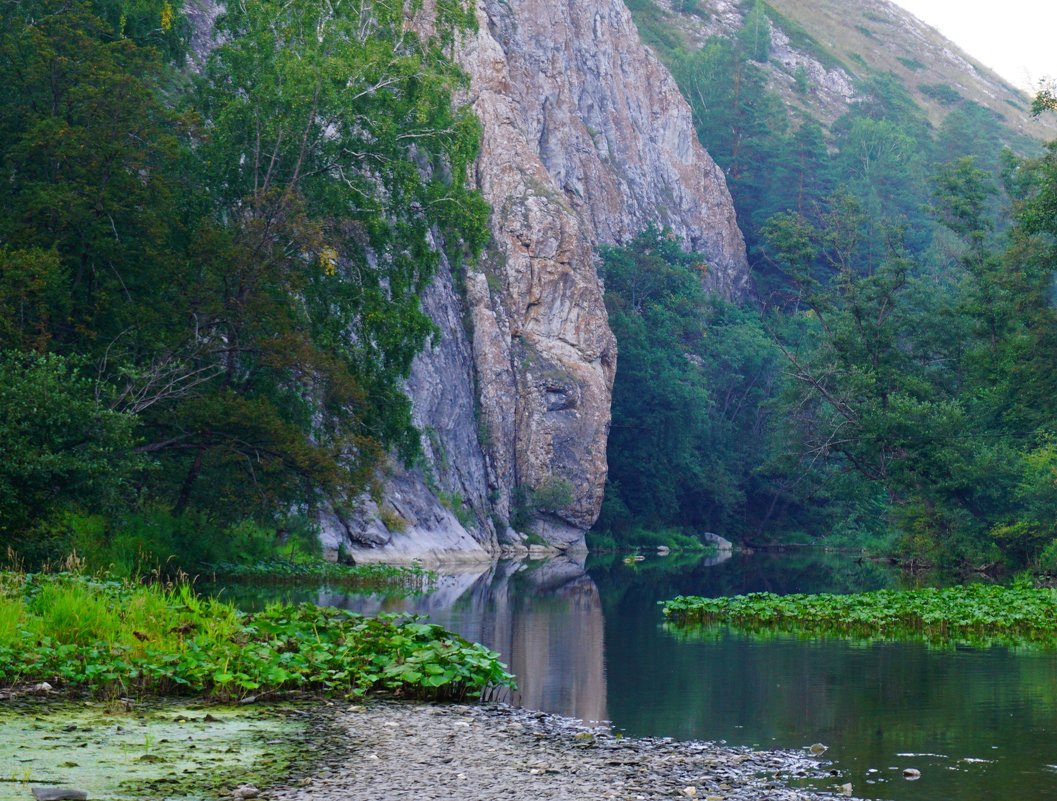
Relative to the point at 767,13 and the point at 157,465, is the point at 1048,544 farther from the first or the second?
the point at 767,13

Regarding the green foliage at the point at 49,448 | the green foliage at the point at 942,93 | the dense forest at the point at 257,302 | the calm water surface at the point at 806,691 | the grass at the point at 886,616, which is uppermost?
the green foliage at the point at 942,93

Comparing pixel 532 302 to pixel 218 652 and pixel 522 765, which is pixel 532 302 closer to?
pixel 218 652

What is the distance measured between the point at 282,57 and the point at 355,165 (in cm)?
335

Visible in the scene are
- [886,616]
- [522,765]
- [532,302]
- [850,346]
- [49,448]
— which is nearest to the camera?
[522,765]

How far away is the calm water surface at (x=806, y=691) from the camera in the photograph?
1048 cm

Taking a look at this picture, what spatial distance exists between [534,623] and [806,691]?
9.77 m

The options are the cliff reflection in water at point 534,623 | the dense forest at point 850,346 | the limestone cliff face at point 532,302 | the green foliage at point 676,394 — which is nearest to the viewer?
the cliff reflection in water at point 534,623

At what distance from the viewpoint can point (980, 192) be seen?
62.3 metres

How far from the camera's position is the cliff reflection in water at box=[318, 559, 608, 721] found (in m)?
14.8

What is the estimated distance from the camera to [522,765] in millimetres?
9633

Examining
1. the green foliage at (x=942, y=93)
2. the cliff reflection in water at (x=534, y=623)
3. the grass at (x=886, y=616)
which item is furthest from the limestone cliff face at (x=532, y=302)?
the green foliage at (x=942, y=93)

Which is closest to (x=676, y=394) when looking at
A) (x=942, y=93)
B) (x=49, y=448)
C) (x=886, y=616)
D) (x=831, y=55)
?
(x=886, y=616)

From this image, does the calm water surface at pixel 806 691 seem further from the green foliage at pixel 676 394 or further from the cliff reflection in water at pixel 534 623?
the green foliage at pixel 676 394

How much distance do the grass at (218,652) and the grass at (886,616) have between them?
10.9m
